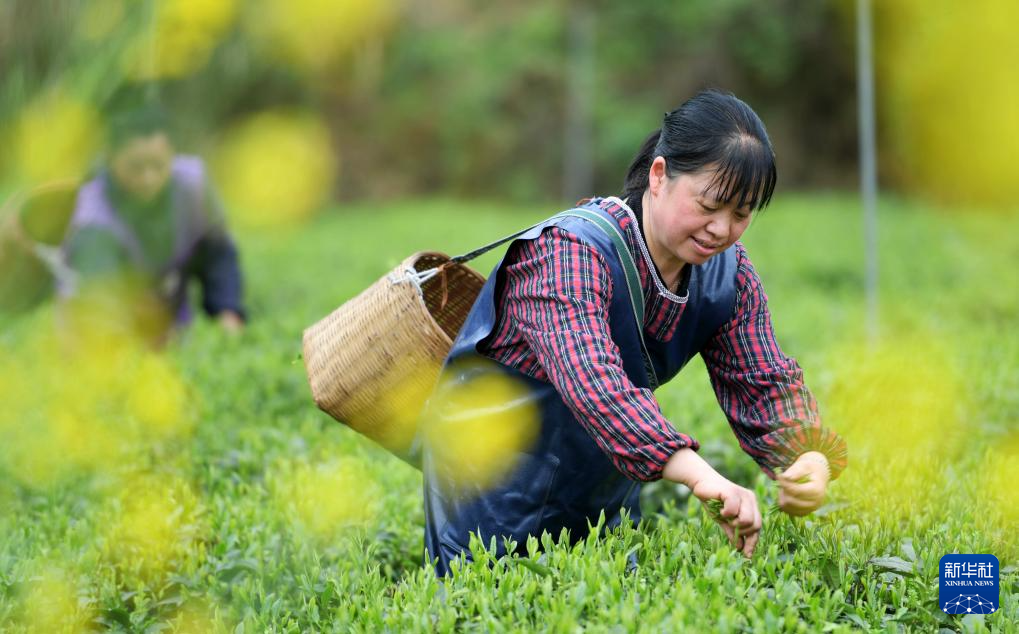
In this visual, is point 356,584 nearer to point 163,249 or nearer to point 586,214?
point 586,214

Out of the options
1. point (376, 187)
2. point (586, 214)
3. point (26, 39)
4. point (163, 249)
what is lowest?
point (376, 187)

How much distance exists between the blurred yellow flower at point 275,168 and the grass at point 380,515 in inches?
414

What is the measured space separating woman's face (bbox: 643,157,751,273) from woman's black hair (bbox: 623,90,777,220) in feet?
0.06

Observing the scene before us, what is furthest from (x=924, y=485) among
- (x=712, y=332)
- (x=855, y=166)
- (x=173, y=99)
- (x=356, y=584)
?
(x=855, y=166)

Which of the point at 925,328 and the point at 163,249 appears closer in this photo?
the point at 163,249

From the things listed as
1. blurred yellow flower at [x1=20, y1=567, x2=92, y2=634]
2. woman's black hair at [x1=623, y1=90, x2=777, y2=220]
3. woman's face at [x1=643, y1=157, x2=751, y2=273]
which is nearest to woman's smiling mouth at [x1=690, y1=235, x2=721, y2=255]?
woman's face at [x1=643, y1=157, x2=751, y2=273]

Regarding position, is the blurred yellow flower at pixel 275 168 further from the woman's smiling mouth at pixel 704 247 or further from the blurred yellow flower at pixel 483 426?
the woman's smiling mouth at pixel 704 247

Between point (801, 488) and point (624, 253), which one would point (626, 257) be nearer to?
point (624, 253)

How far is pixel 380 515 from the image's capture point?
3291 mm

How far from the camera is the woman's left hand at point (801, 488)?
2133mm

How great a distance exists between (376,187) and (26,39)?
12.9m

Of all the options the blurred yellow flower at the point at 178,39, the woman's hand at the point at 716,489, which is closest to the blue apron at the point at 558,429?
the woman's hand at the point at 716,489

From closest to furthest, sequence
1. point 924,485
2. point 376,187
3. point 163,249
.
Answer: point 924,485, point 163,249, point 376,187

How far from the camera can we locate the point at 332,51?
2178 cm
